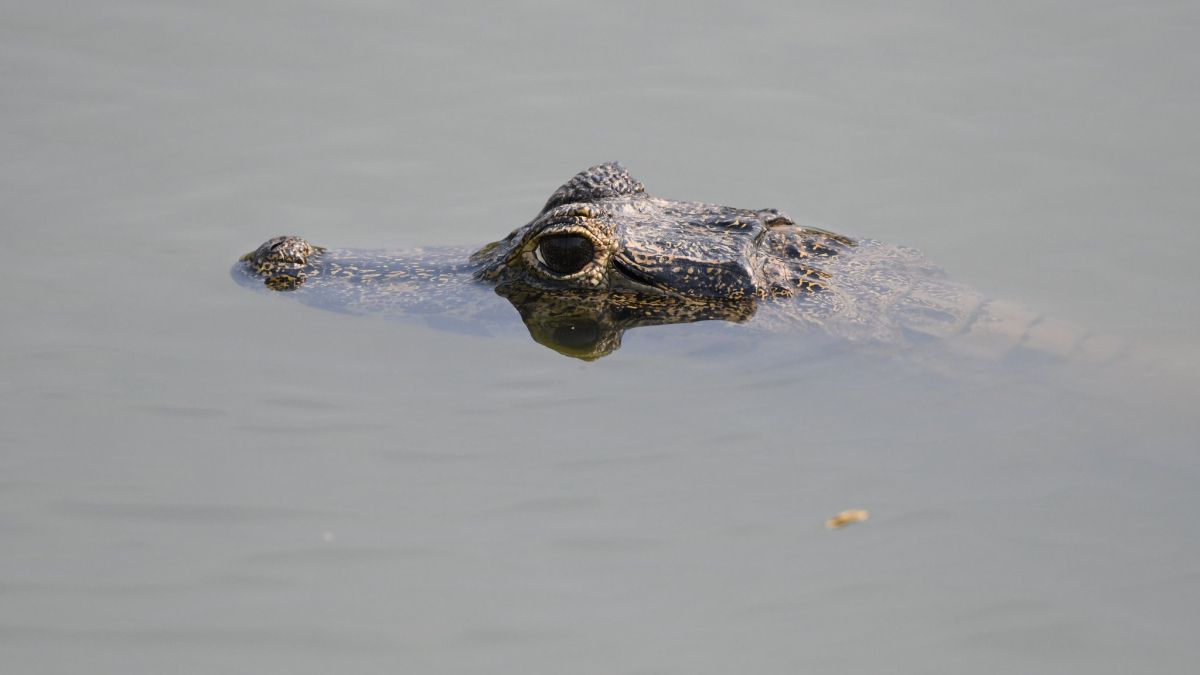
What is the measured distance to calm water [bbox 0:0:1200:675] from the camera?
459 centimetres

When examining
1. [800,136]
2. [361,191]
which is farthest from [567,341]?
[800,136]

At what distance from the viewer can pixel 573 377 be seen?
6203mm

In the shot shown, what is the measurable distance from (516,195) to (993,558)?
4.55 m

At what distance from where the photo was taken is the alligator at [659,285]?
6480mm

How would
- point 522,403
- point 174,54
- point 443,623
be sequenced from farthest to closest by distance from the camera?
point 174,54
point 522,403
point 443,623

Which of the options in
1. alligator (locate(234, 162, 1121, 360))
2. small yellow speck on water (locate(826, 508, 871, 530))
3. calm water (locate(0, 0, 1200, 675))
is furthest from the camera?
alligator (locate(234, 162, 1121, 360))

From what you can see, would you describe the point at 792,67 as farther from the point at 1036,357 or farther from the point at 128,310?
the point at 128,310

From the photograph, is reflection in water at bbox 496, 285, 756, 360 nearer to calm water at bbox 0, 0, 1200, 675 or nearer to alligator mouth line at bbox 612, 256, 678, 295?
alligator mouth line at bbox 612, 256, 678, 295

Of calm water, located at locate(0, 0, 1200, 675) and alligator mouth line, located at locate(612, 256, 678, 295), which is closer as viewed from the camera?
calm water, located at locate(0, 0, 1200, 675)

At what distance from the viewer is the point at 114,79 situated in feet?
31.6

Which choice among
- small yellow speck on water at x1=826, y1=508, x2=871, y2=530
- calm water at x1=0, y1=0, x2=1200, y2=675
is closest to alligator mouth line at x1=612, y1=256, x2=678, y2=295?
calm water at x1=0, y1=0, x2=1200, y2=675

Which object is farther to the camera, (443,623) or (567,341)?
(567,341)

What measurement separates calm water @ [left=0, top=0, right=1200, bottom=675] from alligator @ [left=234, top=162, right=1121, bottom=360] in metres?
0.19

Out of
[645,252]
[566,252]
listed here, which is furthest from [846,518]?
[566,252]
